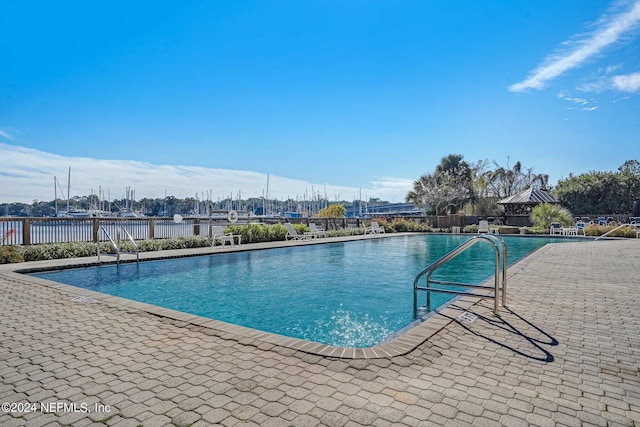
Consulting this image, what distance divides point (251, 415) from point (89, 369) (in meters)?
1.60

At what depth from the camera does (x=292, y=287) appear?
7.53 meters

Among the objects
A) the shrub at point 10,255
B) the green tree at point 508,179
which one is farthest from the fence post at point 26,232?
the green tree at point 508,179

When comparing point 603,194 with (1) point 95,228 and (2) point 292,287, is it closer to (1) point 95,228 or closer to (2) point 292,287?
(2) point 292,287

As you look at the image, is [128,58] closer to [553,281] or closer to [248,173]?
[553,281]

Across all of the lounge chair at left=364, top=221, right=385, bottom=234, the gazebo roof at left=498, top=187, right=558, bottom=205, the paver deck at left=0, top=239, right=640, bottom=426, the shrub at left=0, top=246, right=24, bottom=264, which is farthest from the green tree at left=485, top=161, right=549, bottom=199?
the shrub at left=0, top=246, right=24, bottom=264

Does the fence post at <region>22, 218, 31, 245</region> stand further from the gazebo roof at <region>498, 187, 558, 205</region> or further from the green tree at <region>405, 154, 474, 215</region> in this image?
the green tree at <region>405, 154, 474, 215</region>

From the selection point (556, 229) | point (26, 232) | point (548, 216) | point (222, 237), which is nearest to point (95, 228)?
point (26, 232)

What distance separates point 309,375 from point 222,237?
12.0m

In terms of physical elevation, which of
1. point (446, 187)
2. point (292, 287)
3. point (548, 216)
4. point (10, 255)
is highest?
point (446, 187)

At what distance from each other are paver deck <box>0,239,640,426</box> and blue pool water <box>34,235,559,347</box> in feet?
4.88

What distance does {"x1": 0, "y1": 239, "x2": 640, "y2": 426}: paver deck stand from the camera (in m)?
2.07

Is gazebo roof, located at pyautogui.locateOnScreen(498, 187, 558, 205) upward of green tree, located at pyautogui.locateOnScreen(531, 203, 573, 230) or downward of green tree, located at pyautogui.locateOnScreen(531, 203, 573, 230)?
upward

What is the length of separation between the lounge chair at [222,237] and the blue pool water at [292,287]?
219 centimetres

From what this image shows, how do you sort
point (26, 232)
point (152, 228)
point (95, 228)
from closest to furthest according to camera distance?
point (26, 232) < point (95, 228) < point (152, 228)
